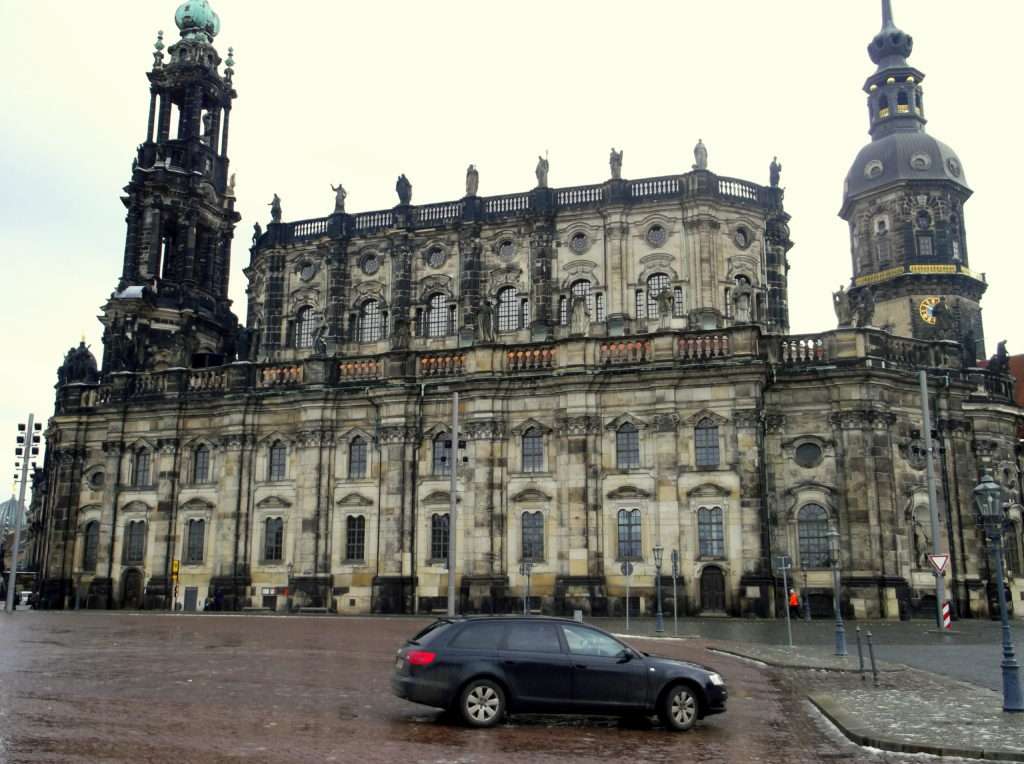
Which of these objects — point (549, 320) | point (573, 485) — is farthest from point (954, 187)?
point (573, 485)

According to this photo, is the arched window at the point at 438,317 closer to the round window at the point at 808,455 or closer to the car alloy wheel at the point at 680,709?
the round window at the point at 808,455

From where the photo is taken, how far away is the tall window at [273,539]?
49562 mm

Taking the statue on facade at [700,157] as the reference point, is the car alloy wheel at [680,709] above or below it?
below

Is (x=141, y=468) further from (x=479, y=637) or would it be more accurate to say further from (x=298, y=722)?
(x=479, y=637)

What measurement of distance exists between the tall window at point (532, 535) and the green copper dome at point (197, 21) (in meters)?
42.2

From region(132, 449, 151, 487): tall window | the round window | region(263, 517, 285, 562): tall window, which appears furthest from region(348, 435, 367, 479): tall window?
the round window

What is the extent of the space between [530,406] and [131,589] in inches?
908

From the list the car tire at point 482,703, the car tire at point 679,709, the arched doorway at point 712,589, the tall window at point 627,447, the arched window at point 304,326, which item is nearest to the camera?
the car tire at point 482,703

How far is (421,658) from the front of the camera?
45.5 ft

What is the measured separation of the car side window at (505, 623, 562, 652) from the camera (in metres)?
14.2

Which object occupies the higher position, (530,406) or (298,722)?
(530,406)

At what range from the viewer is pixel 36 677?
1831cm

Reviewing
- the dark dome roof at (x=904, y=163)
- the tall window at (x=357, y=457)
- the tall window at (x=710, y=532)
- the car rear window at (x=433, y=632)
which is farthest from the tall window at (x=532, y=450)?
the car rear window at (x=433, y=632)

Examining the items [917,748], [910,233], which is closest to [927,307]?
[910,233]
